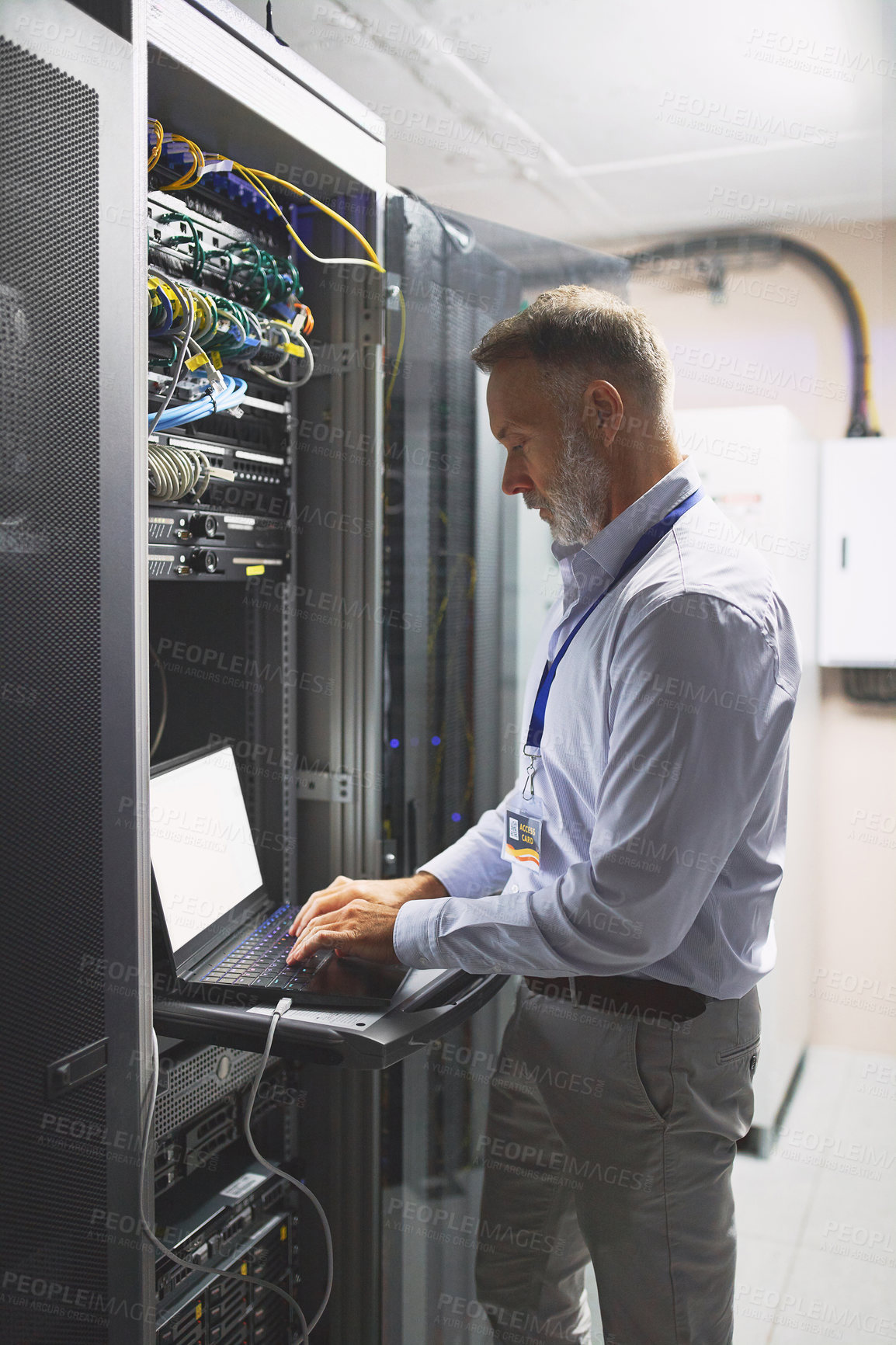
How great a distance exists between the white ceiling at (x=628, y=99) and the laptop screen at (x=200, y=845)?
1.75 meters

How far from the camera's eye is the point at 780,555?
2.90 metres

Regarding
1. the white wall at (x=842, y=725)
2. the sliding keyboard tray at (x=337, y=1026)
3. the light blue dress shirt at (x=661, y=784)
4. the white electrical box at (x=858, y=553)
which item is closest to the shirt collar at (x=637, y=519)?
the light blue dress shirt at (x=661, y=784)

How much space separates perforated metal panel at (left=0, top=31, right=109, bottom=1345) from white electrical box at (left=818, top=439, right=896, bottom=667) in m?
2.82

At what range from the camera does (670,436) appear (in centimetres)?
140

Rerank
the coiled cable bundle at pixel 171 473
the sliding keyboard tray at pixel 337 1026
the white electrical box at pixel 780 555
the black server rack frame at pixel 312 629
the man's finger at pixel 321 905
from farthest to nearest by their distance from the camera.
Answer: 1. the white electrical box at pixel 780 555
2. the black server rack frame at pixel 312 629
3. the man's finger at pixel 321 905
4. the coiled cable bundle at pixel 171 473
5. the sliding keyboard tray at pixel 337 1026

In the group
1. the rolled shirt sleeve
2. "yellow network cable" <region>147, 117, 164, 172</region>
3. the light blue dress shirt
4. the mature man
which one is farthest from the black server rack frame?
the rolled shirt sleeve

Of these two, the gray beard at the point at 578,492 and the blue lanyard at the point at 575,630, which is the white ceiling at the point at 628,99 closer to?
the gray beard at the point at 578,492

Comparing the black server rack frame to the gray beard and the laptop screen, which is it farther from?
the gray beard

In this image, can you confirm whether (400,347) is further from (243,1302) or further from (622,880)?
(243,1302)

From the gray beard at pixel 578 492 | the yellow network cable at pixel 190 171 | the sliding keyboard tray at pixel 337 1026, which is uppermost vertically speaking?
the yellow network cable at pixel 190 171

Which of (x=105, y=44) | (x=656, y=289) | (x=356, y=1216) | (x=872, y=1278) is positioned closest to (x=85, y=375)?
(x=105, y=44)

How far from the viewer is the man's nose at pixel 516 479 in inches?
57.3

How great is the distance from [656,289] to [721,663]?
3028 mm

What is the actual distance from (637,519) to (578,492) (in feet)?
0.31
